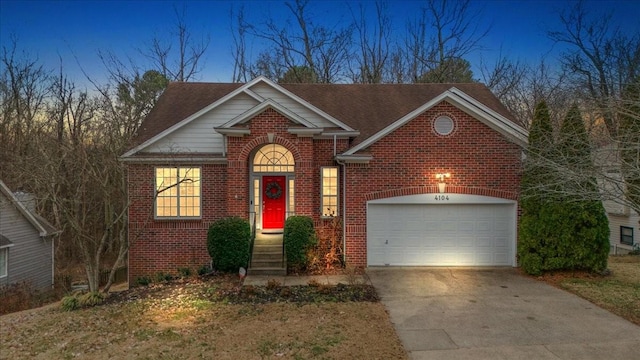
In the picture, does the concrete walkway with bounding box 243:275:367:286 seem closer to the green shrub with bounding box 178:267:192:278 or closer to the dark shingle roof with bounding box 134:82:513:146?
the green shrub with bounding box 178:267:192:278

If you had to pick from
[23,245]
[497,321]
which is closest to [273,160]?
[497,321]

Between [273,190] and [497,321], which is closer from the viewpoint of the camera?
[497,321]

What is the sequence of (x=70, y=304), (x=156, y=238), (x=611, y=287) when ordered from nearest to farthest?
(x=70, y=304)
(x=611, y=287)
(x=156, y=238)

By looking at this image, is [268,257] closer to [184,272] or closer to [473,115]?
[184,272]

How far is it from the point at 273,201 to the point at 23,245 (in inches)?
464

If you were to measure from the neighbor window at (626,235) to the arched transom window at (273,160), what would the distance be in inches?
817

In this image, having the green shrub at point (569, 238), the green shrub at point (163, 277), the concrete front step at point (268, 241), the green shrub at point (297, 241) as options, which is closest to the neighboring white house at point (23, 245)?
the green shrub at point (163, 277)

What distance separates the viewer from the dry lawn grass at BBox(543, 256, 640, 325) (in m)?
8.05

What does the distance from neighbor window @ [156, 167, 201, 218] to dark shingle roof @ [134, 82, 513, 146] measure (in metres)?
1.90

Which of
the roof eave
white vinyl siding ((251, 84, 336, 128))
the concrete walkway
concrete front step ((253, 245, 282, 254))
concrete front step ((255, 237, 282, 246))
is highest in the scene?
white vinyl siding ((251, 84, 336, 128))

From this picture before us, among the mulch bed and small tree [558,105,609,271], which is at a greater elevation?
small tree [558,105,609,271]

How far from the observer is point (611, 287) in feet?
31.5

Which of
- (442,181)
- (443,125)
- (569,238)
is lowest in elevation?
(569,238)

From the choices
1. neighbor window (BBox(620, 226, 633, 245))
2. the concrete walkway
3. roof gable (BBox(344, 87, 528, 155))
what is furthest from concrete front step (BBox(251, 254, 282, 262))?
neighbor window (BBox(620, 226, 633, 245))
